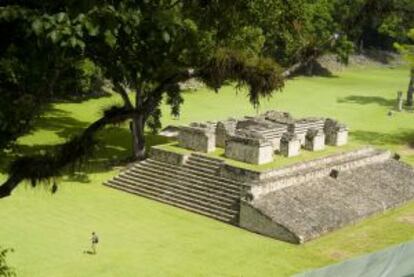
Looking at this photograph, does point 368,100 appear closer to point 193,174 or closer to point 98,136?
point 193,174

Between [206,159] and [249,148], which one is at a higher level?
[249,148]

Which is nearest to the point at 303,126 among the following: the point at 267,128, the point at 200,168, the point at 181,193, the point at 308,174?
the point at 267,128

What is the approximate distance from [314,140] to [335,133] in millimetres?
1717

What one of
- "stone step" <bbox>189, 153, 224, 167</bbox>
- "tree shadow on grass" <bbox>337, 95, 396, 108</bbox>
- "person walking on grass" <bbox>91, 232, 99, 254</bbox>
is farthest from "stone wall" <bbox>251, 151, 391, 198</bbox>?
"tree shadow on grass" <bbox>337, 95, 396, 108</bbox>

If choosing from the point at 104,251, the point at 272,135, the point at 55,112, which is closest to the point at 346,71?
the point at 55,112

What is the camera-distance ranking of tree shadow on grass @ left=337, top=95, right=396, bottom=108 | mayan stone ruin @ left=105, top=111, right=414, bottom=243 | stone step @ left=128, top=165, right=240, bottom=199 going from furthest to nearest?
1. tree shadow on grass @ left=337, top=95, right=396, bottom=108
2. stone step @ left=128, top=165, right=240, bottom=199
3. mayan stone ruin @ left=105, top=111, right=414, bottom=243

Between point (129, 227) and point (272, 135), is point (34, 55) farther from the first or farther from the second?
point (272, 135)

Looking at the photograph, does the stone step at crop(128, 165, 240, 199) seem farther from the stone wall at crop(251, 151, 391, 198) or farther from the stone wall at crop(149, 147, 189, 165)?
the stone wall at crop(251, 151, 391, 198)

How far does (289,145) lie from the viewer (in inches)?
890

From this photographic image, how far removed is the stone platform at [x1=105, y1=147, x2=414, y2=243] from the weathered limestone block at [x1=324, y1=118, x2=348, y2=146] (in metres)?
0.82

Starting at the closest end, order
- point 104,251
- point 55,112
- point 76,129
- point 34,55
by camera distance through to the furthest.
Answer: point 34,55 < point 104,251 < point 76,129 < point 55,112

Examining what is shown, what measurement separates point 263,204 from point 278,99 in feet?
79.8

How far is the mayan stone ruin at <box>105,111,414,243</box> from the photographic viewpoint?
771 inches

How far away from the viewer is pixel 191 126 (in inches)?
938
